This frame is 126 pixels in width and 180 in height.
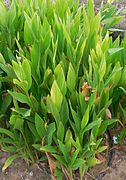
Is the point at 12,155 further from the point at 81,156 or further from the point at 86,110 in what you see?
the point at 86,110

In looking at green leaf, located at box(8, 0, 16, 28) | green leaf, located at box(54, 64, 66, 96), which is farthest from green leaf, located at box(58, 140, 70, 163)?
green leaf, located at box(8, 0, 16, 28)

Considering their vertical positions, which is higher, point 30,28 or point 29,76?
point 30,28

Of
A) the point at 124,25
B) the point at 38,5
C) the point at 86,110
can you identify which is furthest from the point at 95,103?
the point at 124,25

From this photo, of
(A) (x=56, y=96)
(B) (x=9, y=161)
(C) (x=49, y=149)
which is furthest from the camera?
(B) (x=9, y=161)

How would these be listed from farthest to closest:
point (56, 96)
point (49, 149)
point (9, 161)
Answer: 1. point (9, 161)
2. point (49, 149)
3. point (56, 96)

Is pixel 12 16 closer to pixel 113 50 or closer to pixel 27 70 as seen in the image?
pixel 27 70

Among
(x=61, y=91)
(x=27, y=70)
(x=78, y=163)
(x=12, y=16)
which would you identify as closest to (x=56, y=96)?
(x=61, y=91)

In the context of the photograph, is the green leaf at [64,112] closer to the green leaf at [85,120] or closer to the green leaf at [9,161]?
the green leaf at [85,120]

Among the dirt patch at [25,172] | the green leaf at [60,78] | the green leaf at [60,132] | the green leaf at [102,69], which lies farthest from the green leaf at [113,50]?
the dirt patch at [25,172]
